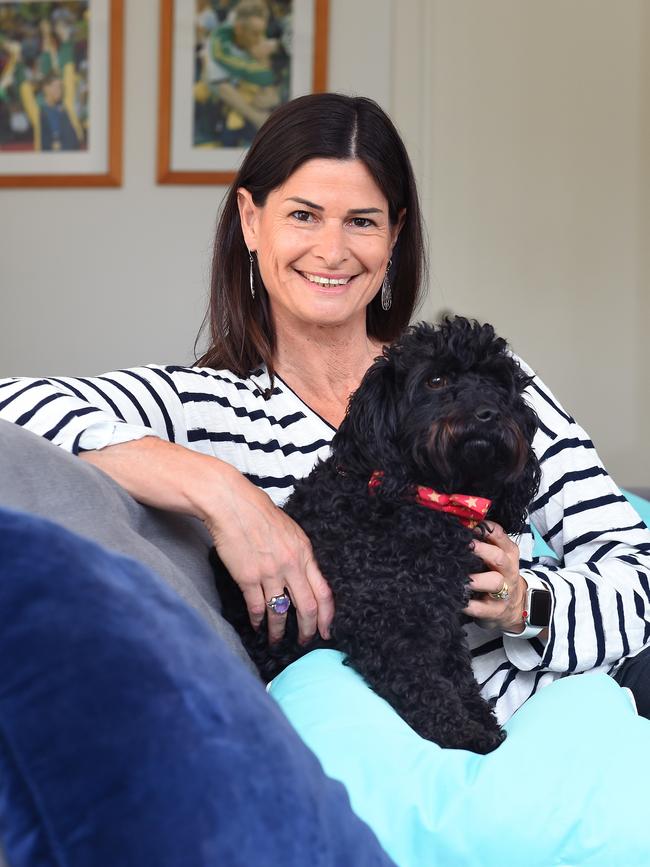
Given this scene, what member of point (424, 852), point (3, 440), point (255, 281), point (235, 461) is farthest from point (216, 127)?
point (424, 852)

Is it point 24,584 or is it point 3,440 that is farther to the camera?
point 3,440

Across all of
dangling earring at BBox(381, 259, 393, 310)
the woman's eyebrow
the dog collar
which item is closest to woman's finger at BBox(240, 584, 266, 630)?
the dog collar

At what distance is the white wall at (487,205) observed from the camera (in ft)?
14.0

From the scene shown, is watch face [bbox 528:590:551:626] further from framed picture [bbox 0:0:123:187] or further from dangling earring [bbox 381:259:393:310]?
framed picture [bbox 0:0:123:187]

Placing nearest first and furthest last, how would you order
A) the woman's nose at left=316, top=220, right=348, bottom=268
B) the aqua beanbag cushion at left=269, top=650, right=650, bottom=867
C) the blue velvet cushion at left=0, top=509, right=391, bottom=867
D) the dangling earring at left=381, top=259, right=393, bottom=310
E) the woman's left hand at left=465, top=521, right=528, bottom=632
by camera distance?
the blue velvet cushion at left=0, top=509, right=391, bottom=867 → the aqua beanbag cushion at left=269, top=650, right=650, bottom=867 → the woman's left hand at left=465, top=521, right=528, bottom=632 → the woman's nose at left=316, top=220, right=348, bottom=268 → the dangling earring at left=381, top=259, right=393, bottom=310

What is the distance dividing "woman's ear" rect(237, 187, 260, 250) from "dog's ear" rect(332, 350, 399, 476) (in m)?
0.62

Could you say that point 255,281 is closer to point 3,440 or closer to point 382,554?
point 382,554

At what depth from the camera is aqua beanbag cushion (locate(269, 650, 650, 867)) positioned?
0.97 metres

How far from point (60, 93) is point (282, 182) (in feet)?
9.79

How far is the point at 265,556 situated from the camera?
54.2 inches

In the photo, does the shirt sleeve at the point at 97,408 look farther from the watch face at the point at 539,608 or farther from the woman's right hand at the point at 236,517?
the watch face at the point at 539,608

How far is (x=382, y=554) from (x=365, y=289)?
27.0 inches

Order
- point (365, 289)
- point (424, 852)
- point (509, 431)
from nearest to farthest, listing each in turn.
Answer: point (424, 852) < point (509, 431) < point (365, 289)

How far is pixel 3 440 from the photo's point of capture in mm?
1066
